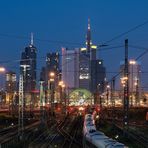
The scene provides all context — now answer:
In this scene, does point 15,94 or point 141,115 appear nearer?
point 141,115

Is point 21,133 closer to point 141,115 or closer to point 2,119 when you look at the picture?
point 2,119

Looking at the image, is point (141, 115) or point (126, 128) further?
point (141, 115)

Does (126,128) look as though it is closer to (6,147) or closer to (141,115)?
(6,147)

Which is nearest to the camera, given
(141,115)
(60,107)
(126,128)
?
(126,128)

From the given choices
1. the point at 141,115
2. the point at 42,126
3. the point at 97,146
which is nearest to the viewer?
the point at 97,146

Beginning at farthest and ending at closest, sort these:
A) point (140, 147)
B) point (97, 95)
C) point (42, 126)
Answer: point (97, 95), point (42, 126), point (140, 147)

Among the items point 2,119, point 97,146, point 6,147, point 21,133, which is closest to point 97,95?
point 2,119

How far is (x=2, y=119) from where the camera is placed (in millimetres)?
102812

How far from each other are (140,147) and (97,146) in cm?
1828

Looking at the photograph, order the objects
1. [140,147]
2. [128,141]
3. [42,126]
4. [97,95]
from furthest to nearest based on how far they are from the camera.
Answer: [97,95] < [42,126] < [128,141] < [140,147]

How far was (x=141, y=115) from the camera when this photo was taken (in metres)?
126

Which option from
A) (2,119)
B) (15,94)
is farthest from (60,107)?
(2,119)

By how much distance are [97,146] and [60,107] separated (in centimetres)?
12800

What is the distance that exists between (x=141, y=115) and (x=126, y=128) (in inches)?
2709
